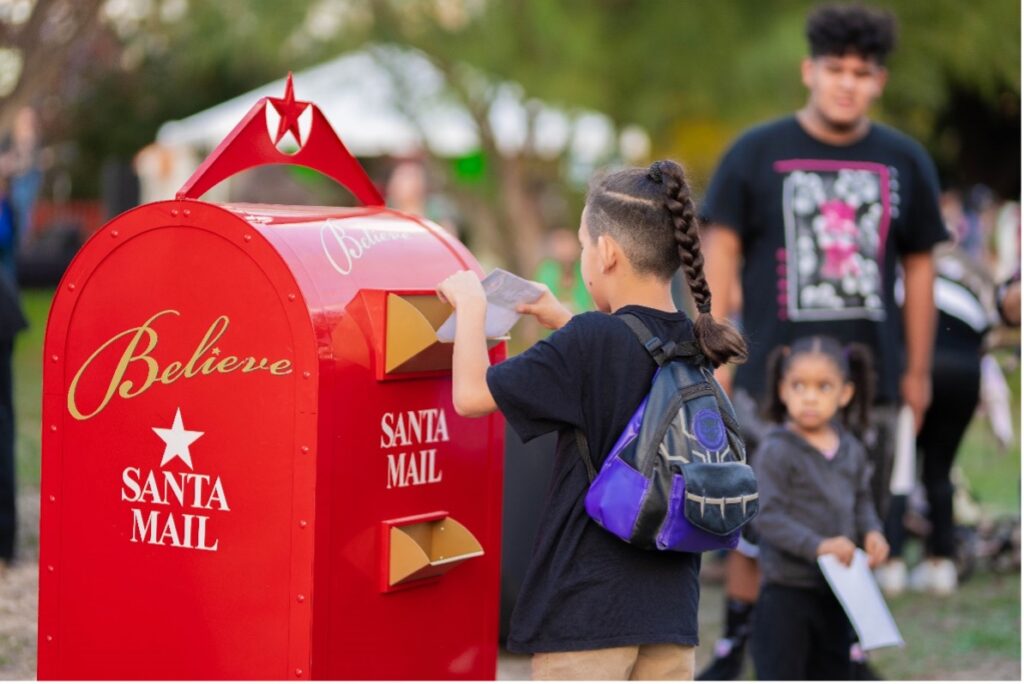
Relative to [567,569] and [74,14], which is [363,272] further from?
[74,14]

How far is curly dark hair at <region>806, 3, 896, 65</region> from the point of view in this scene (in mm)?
4812

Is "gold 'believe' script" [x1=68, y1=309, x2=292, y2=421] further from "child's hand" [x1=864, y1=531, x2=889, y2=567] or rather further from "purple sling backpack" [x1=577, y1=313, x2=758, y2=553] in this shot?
"child's hand" [x1=864, y1=531, x2=889, y2=567]

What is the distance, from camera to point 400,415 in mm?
3211

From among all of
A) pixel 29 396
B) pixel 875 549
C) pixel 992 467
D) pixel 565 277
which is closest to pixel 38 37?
pixel 29 396

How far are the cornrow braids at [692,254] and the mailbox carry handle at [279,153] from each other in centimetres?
89

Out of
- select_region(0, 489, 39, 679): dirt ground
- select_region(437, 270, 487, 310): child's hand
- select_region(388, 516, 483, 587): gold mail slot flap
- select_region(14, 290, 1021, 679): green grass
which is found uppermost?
select_region(437, 270, 487, 310): child's hand

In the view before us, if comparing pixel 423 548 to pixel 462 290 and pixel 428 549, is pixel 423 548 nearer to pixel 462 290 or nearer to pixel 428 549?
pixel 428 549

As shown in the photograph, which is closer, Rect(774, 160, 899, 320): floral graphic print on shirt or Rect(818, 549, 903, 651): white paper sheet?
Rect(818, 549, 903, 651): white paper sheet

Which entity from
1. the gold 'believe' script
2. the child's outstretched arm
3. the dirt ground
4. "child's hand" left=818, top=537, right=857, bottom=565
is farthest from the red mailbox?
"child's hand" left=818, top=537, right=857, bottom=565

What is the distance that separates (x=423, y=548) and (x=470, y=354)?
1.81ft

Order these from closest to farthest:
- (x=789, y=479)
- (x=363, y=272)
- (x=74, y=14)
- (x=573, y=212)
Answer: (x=363, y=272)
(x=789, y=479)
(x=74, y=14)
(x=573, y=212)

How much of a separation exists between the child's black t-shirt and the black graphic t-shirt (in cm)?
186

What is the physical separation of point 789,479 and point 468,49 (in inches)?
370

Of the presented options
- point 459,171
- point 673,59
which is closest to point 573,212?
point 459,171
